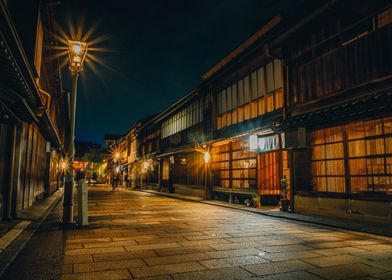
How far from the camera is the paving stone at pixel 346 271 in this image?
560cm

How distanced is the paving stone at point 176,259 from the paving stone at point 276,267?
47.1 inches

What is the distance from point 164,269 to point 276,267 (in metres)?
2.22

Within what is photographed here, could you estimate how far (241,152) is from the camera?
20688 mm

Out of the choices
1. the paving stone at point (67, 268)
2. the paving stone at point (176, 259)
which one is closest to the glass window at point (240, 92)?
the paving stone at point (176, 259)

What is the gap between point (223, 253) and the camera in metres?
7.26

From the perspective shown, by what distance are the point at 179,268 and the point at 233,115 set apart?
16.4 meters

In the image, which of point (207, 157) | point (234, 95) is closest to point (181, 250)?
point (234, 95)

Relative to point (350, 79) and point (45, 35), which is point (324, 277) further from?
point (45, 35)

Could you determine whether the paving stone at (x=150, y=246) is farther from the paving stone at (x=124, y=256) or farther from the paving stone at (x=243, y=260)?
the paving stone at (x=243, y=260)

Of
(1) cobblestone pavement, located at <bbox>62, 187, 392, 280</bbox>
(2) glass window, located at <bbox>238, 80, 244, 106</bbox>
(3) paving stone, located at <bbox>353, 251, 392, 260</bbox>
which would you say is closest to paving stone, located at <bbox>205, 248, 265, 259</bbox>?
(1) cobblestone pavement, located at <bbox>62, 187, 392, 280</bbox>

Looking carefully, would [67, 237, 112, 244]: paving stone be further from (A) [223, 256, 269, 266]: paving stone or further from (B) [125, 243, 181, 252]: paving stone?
(A) [223, 256, 269, 266]: paving stone

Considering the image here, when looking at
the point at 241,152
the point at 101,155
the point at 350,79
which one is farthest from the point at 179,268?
the point at 101,155

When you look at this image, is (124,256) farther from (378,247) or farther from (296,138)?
(296,138)

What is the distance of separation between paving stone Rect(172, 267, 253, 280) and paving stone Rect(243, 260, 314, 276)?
0.75 ft
